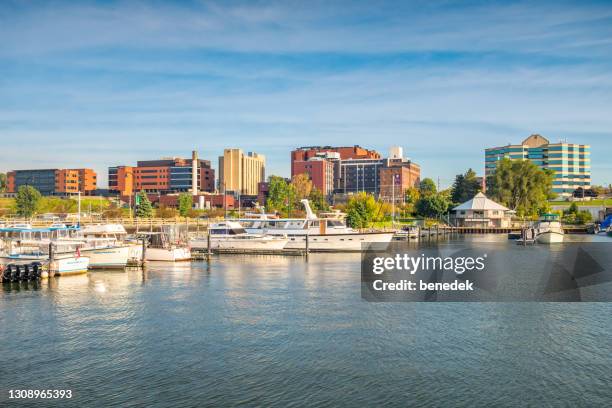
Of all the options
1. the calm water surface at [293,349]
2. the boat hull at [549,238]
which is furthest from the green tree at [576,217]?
the calm water surface at [293,349]

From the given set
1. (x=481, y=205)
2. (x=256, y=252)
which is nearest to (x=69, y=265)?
(x=256, y=252)

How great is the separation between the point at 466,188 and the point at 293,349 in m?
161

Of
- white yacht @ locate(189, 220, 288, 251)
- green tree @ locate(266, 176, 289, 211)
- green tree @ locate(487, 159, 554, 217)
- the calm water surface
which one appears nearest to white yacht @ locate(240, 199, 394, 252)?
white yacht @ locate(189, 220, 288, 251)

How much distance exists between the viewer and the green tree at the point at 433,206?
514 ft

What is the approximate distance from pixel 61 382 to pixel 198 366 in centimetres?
556

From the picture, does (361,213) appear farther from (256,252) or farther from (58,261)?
(58,261)

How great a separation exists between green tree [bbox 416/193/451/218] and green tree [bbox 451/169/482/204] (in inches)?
912

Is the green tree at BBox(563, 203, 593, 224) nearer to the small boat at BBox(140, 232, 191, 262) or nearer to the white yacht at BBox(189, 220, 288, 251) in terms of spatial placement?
the white yacht at BBox(189, 220, 288, 251)

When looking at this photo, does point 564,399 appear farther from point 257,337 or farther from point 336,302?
point 336,302

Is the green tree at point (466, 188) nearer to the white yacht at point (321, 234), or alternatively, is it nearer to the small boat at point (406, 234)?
the small boat at point (406, 234)

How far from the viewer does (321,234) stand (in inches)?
3147

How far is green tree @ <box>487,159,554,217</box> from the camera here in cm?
16000

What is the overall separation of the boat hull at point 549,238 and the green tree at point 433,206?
51.1 metres

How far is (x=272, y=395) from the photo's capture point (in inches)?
915
